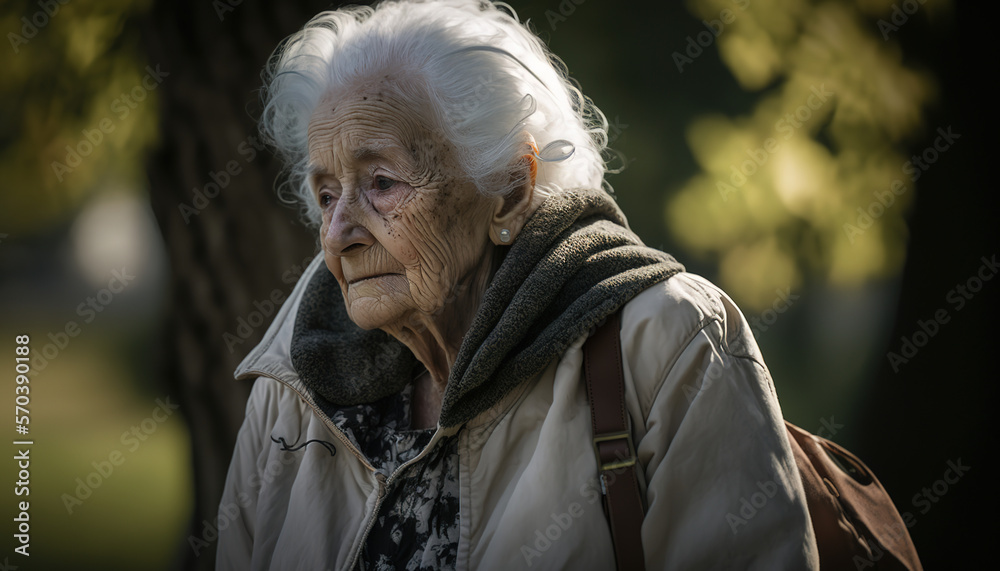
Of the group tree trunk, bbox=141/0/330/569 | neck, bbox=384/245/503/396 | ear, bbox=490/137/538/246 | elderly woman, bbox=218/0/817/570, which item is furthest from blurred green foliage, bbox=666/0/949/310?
tree trunk, bbox=141/0/330/569

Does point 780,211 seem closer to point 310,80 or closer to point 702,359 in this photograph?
point 702,359

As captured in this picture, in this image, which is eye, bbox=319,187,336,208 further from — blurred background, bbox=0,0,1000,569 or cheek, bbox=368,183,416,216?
blurred background, bbox=0,0,1000,569

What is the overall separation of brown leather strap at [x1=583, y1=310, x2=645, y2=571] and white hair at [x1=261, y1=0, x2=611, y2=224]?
55 cm

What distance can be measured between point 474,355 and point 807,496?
960 millimetres

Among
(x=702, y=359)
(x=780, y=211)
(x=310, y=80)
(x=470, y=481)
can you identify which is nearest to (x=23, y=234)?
(x=310, y=80)

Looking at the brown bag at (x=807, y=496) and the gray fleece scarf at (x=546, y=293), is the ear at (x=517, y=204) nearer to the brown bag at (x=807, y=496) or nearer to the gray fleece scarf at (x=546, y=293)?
the gray fleece scarf at (x=546, y=293)

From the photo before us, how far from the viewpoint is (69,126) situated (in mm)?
2736

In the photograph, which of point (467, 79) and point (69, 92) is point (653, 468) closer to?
point (467, 79)

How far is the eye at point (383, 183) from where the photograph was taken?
1.79 metres

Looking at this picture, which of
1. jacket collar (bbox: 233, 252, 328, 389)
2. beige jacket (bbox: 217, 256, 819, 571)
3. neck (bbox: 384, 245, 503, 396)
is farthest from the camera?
jacket collar (bbox: 233, 252, 328, 389)

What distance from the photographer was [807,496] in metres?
1.60

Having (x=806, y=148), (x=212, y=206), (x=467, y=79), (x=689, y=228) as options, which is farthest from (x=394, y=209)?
(x=806, y=148)

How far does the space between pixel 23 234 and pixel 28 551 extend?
1.50 metres

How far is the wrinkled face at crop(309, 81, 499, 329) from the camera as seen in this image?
69.3 inches
